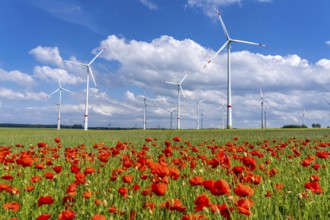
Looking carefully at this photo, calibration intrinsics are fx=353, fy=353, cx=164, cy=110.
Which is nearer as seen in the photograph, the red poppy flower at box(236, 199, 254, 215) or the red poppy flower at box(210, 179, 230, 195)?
the red poppy flower at box(236, 199, 254, 215)

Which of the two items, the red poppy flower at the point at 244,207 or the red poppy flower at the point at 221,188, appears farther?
the red poppy flower at the point at 221,188

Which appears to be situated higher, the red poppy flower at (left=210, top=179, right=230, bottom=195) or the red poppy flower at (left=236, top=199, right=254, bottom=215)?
the red poppy flower at (left=210, top=179, right=230, bottom=195)

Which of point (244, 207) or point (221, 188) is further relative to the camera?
point (221, 188)

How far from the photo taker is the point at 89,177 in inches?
271

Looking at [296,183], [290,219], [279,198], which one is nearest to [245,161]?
[290,219]

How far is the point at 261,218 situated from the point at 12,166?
608cm

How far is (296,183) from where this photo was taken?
5824 mm

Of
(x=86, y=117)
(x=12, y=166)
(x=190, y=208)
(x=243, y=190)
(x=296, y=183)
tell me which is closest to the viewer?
(x=243, y=190)

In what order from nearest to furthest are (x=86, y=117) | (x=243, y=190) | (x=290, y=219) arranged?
1. (x=243, y=190)
2. (x=290, y=219)
3. (x=86, y=117)

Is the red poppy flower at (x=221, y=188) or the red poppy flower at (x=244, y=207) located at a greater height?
the red poppy flower at (x=221, y=188)

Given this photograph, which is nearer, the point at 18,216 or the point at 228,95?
the point at 18,216

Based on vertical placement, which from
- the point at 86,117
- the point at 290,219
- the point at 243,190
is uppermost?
the point at 86,117

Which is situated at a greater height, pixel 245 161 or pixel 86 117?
pixel 86 117

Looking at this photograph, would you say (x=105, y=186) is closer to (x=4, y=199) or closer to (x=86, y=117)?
(x=4, y=199)
